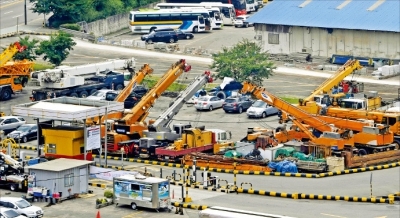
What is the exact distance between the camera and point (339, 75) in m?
85.8

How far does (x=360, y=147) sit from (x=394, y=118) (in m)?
3.11

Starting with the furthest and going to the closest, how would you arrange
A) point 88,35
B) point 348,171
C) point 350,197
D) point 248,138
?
point 88,35 → point 248,138 → point 348,171 → point 350,197

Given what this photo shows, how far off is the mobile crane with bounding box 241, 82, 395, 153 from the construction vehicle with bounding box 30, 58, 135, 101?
753 inches

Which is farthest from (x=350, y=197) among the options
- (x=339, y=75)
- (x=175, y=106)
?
(x=339, y=75)

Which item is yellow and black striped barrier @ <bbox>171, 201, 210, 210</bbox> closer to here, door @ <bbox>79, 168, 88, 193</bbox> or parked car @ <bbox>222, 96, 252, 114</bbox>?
door @ <bbox>79, 168, 88, 193</bbox>

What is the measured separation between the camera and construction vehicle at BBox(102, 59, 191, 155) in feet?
248

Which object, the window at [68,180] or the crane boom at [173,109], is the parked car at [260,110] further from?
the window at [68,180]

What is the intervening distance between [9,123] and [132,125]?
34.1 ft

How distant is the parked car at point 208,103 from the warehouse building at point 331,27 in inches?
826

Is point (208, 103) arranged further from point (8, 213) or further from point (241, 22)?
point (241, 22)

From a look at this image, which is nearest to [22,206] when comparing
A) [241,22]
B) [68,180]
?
[68,180]

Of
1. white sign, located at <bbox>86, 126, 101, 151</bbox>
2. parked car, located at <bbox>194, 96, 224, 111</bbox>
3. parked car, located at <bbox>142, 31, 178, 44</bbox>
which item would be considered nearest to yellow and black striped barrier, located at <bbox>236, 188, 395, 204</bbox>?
white sign, located at <bbox>86, 126, 101, 151</bbox>

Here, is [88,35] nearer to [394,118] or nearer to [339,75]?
[339,75]

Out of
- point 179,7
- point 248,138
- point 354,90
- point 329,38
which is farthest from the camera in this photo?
point 179,7
